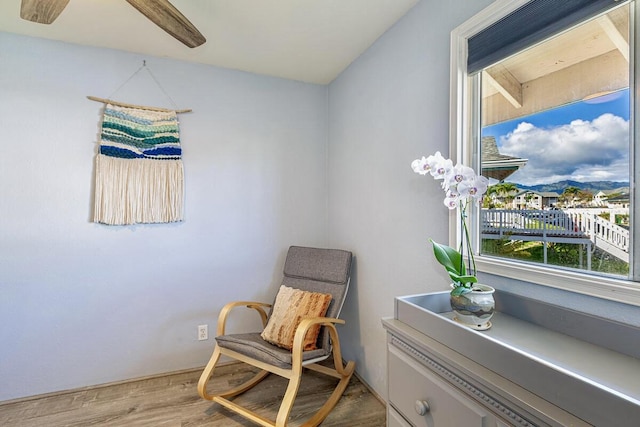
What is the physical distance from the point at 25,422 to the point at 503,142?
9.58 ft

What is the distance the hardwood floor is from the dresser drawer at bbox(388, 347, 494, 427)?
0.94 meters

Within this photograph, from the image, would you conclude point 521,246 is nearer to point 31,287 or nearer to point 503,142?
point 503,142

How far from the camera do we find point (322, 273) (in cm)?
239

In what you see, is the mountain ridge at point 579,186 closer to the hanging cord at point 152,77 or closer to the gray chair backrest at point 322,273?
the gray chair backrest at point 322,273

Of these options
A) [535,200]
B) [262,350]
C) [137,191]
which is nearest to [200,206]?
[137,191]

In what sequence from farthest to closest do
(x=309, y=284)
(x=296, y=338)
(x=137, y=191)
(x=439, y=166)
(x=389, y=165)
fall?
(x=309, y=284) < (x=137, y=191) < (x=389, y=165) < (x=296, y=338) < (x=439, y=166)

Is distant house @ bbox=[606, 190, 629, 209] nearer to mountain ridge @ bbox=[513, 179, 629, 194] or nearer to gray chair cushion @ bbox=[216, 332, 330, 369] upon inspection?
mountain ridge @ bbox=[513, 179, 629, 194]

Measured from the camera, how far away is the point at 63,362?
2145 mm

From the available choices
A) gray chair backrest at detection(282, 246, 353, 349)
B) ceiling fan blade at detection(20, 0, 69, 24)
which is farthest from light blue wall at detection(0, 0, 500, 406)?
ceiling fan blade at detection(20, 0, 69, 24)

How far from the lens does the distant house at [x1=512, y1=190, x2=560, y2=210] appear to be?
3.86ft

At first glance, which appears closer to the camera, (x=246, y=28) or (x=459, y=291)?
(x=459, y=291)

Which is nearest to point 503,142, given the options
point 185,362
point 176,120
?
point 176,120

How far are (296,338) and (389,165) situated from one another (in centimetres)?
114

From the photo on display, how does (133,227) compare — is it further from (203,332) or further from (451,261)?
(451,261)
